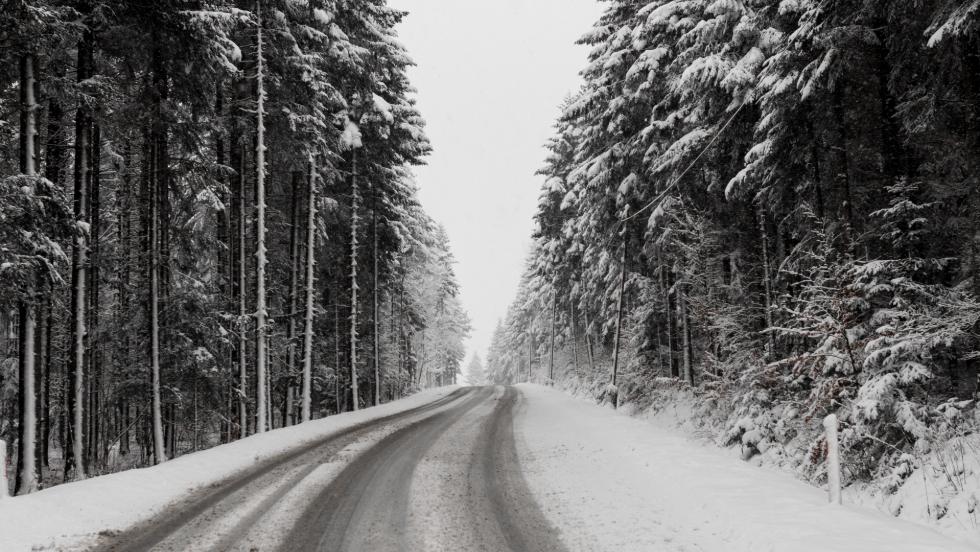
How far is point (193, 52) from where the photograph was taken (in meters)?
11.6

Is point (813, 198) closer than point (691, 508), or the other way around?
point (691, 508)

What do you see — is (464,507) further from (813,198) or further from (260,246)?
(260,246)

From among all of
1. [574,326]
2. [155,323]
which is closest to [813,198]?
[155,323]

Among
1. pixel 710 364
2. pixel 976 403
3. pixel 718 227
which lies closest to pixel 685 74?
pixel 718 227

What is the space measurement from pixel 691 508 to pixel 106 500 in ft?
25.0

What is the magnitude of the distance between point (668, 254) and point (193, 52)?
14.6 m

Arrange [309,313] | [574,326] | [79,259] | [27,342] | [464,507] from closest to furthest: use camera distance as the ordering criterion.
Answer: [464,507]
[27,342]
[79,259]
[309,313]
[574,326]

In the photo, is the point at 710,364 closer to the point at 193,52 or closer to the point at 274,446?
the point at 274,446

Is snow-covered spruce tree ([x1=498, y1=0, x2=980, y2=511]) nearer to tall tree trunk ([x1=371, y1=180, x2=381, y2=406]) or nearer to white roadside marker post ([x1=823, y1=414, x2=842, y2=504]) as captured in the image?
white roadside marker post ([x1=823, y1=414, x2=842, y2=504])

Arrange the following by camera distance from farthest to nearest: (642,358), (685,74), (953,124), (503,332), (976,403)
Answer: (503,332), (642,358), (685,74), (953,124), (976,403)

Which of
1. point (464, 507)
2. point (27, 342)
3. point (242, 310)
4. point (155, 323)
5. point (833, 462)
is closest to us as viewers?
point (833, 462)

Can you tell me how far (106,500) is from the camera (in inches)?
264

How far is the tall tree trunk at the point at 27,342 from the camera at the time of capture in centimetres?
895

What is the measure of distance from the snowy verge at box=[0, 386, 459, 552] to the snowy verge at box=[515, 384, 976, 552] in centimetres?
533
